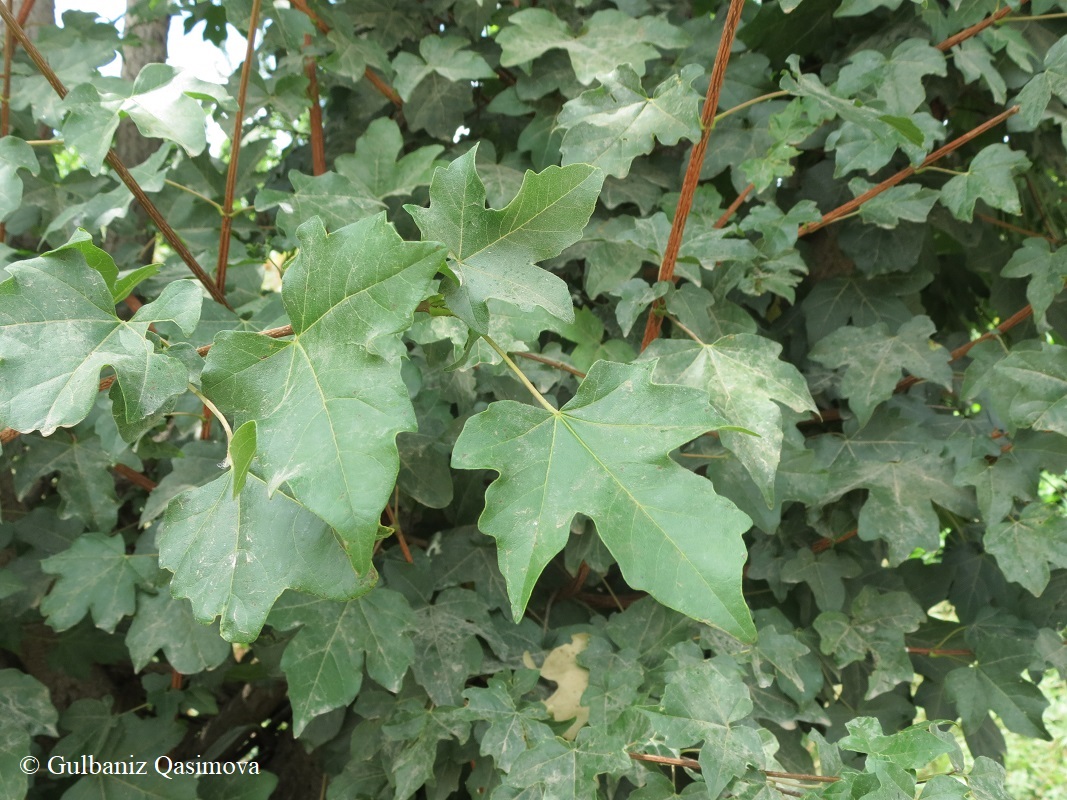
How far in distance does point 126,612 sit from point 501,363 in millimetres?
674

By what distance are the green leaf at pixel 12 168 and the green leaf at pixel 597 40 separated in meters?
0.70

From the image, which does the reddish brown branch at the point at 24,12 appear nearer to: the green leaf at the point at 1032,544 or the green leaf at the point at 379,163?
the green leaf at the point at 379,163

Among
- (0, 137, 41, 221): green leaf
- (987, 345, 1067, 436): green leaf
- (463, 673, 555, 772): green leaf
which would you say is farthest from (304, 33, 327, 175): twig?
→ (987, 345, 1067, 436): green leaf

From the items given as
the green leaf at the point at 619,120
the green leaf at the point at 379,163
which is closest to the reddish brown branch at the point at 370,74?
the green leaf at the point at 379,163

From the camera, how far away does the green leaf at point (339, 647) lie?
109 cm

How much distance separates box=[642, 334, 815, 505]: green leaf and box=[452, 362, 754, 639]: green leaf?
0.27 meters

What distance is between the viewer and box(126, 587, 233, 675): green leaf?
1.21m

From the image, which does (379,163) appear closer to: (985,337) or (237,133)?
(237,133)

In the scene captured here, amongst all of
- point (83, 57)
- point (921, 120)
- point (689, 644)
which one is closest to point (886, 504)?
point (689, 644)

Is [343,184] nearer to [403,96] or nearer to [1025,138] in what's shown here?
[403,96]

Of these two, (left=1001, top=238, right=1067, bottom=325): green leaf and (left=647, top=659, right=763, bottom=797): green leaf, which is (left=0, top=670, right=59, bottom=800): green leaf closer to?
(left=647, top=659, right=763, bottom=797): green leaf

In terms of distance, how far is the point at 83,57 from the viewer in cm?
147

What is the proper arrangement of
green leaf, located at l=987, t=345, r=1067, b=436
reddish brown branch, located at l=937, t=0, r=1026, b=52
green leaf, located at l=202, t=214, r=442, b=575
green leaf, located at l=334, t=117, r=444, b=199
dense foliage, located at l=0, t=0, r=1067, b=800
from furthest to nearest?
green leaf, located at l=334, t=117, r=444, b=199 → reddish brown branch, located at l=937, t=0, r=1026, b=52 → green leaf, located at l=987, t=345, r=1067, b=436 → dense foliage, located at l=0, t=0, r=1067, b=800 → green leaf, located at l=202, t=214, r=442, b=575

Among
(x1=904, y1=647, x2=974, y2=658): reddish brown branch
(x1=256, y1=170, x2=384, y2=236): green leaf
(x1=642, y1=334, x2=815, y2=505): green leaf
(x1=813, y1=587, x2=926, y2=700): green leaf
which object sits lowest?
(x1=904, y1=647, x2=974, y2=658): reddish brown branch
